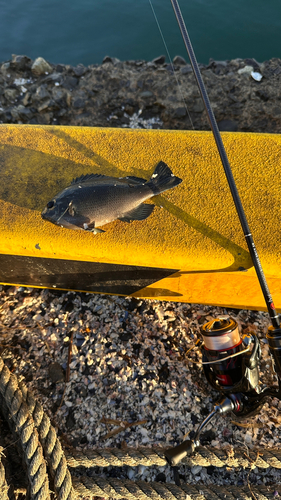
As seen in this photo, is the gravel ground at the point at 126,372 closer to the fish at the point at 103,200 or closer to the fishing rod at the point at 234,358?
the fishing rod at the point at 234,358

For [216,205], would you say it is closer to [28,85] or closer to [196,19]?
[28,85]

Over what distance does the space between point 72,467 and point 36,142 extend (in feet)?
7.30

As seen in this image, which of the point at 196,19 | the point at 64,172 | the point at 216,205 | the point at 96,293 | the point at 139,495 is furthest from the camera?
the point at 196,19

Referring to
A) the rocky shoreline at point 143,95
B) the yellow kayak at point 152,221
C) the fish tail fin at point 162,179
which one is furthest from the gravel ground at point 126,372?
the rocky shoreline at point 143,95

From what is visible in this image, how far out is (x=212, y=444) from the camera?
2.11 meters

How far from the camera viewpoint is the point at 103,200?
187 centimetres

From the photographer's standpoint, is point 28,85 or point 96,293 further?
point 28,85

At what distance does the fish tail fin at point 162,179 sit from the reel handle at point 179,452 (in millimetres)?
1509

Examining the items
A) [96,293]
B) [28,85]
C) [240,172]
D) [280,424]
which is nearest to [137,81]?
[28,85]

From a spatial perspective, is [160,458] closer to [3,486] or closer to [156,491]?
[156,491]

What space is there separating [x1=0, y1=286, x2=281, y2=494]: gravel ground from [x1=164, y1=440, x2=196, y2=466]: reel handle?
0.28 metres

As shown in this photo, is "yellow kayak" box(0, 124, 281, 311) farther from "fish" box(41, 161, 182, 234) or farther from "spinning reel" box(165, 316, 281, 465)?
"spinning reel" box(165, 316, 281, 465)

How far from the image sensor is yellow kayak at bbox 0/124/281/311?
6.46 ft

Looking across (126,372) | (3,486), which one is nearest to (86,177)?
(126,372)
